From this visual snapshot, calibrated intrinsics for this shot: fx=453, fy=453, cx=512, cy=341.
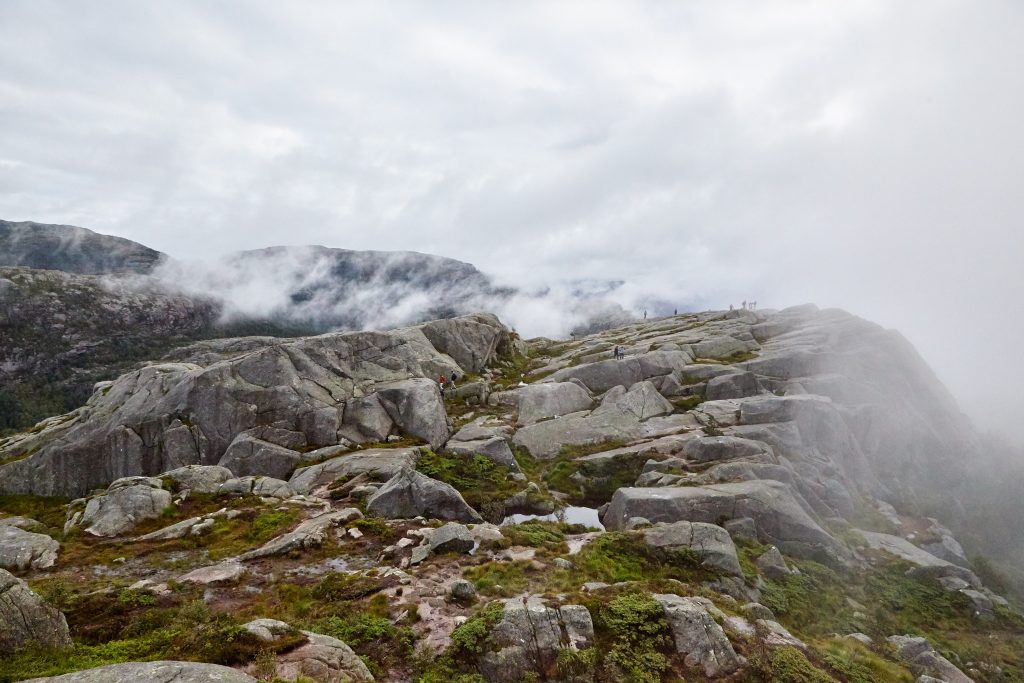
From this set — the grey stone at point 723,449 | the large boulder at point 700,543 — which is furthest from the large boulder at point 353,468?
the grey stone at point 723,449

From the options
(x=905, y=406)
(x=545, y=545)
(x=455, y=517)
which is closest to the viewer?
(x=545, y=545)

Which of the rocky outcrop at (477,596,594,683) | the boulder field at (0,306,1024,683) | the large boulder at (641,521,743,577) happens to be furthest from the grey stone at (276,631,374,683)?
the large boulder at (641,521,743,577)

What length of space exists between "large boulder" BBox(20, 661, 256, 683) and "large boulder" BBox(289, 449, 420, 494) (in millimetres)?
27477

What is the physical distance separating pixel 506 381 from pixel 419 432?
28.1m

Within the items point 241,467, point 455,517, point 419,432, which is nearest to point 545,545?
point 455,517

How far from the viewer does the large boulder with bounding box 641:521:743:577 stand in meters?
27.0

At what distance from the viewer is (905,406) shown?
61406 millimetres

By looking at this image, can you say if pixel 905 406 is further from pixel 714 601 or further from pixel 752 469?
pixel 714 601

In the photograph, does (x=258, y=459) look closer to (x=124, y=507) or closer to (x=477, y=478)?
(x=124, y=507)

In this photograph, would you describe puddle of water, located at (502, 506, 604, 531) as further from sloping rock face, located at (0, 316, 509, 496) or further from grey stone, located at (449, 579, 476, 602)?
sloping rock face, located at (0, 316, 509, 496)

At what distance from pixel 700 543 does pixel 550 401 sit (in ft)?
112

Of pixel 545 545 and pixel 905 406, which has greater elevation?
pixel 905 406

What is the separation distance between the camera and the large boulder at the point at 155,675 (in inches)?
469

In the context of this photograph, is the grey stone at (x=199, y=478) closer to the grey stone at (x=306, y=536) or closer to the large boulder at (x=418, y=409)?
the grey stone at (x=306, y=536)
